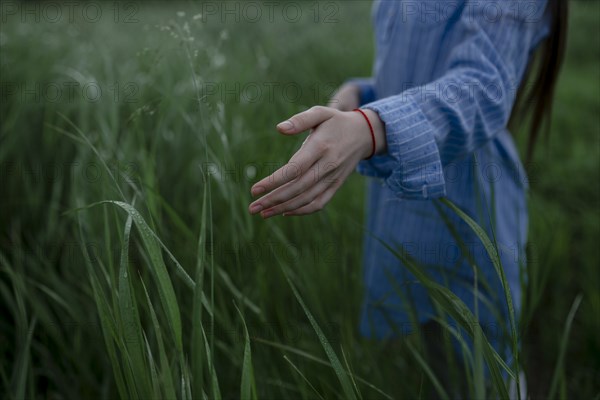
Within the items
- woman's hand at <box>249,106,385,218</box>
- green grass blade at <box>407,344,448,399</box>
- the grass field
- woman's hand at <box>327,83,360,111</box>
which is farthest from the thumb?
woman's hand at <box>327,83,360,111</box>

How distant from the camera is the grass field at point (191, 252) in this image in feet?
2.15

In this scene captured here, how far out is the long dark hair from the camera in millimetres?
886

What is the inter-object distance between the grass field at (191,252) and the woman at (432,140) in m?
0.09

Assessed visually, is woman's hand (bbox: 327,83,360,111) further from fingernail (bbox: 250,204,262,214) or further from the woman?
fingernail (bbox: 250,204,262,214)

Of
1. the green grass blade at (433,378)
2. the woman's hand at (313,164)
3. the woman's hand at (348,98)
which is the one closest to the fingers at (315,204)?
the woman's hand at (313,164)

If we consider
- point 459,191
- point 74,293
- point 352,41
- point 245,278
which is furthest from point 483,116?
point 352,41

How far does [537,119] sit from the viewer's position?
1054 millimetres

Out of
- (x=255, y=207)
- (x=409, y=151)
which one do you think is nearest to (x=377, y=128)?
(x=409, y=151)

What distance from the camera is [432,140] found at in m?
0.67

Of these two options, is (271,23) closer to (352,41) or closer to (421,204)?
(352,41)

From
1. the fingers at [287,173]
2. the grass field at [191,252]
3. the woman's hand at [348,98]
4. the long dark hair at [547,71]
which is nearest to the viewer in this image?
the fingers at [287,173]

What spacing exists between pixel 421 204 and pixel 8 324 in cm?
83

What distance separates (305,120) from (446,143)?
0.79 ft

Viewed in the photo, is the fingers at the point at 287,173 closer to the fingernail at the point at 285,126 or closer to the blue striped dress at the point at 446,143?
the fingernail at the point at 285,126
